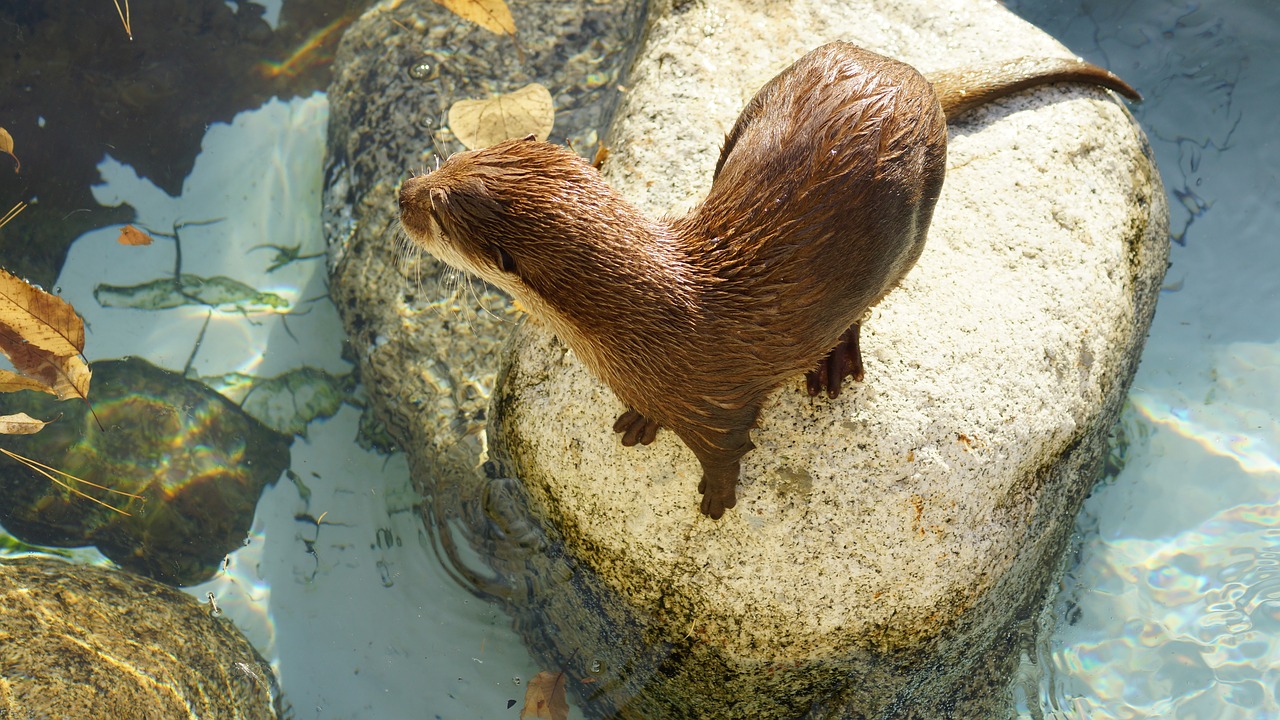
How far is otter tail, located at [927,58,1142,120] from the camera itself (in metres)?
2.68

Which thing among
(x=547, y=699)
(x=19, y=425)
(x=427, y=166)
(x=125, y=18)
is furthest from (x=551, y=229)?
(x=125, y=18)

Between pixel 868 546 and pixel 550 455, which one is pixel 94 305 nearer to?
pixel 550 455

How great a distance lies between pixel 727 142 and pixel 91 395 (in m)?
2.89

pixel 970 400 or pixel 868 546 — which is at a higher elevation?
pixel 970 400

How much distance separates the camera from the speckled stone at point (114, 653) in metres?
2.71

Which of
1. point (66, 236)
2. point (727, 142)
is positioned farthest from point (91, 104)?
point (727, 142)

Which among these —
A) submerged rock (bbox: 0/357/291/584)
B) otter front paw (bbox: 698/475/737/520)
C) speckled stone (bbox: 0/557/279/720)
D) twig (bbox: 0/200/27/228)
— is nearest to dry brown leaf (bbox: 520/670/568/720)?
speckled stone (bbox: 0/557/279/720)

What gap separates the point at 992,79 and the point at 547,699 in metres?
2.52

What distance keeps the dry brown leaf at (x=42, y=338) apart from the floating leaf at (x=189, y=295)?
0.90 feet

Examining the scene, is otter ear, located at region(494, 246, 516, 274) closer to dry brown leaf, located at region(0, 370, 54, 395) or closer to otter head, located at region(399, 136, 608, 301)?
otter head, located at region(399, 136, 608, 301)

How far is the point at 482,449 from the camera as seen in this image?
3.23 meters

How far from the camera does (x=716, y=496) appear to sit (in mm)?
2340

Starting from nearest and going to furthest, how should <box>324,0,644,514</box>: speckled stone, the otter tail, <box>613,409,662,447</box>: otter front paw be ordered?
<box>613,409,662,447</box>: otter front paw → the otter tail → <box>324,0,644,514</box>: speckled stone

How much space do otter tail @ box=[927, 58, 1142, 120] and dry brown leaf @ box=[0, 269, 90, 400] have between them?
3.31 metres
